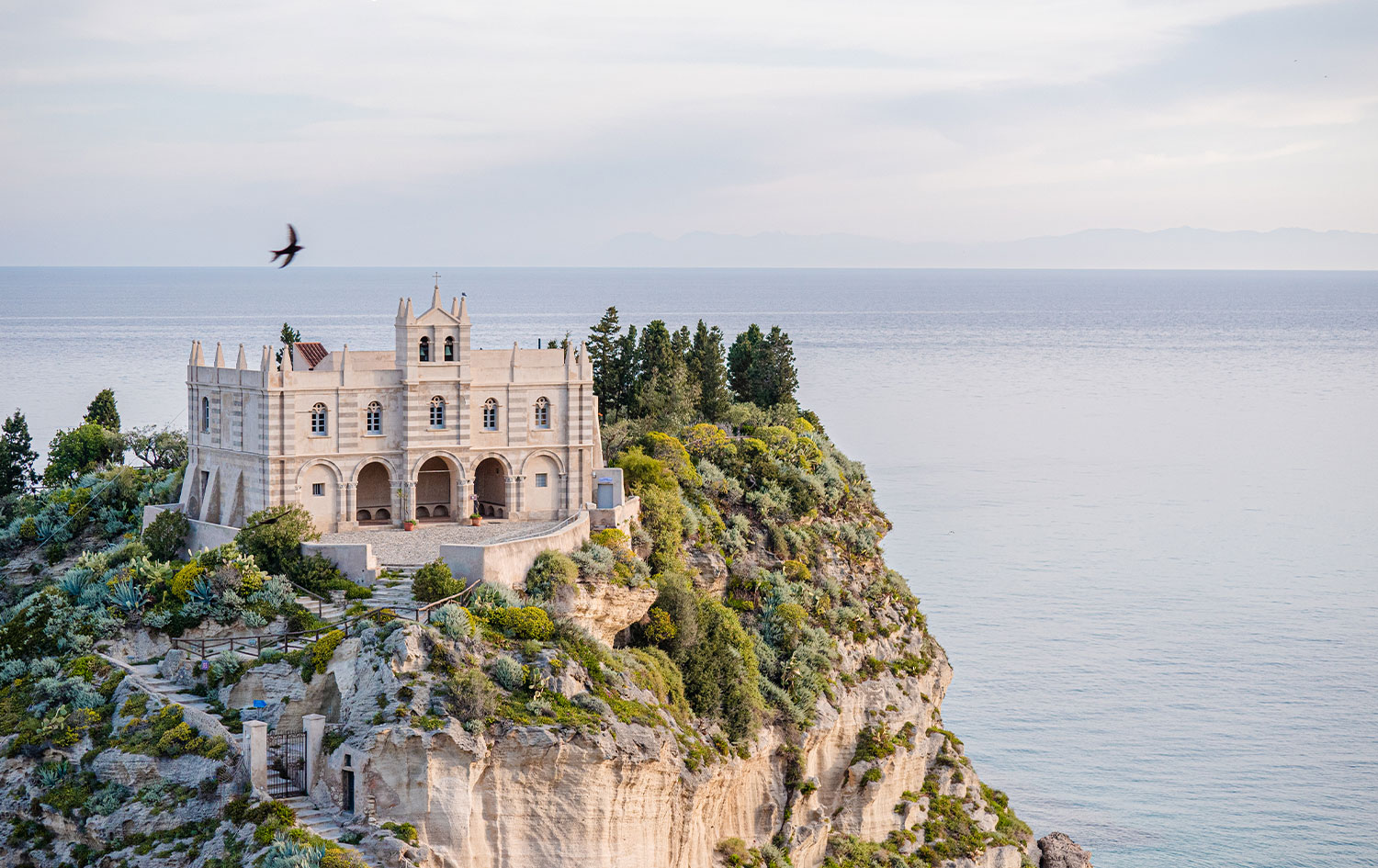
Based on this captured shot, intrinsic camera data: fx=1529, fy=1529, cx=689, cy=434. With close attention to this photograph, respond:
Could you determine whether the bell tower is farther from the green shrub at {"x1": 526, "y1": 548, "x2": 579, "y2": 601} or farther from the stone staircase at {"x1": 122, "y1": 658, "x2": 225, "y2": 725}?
the stone staircase at {"x1": 122, "y1": 658, "x2": 225, "y2": 725}

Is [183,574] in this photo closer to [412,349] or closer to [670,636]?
[412,349]

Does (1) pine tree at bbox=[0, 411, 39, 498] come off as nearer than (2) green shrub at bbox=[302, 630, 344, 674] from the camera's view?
No

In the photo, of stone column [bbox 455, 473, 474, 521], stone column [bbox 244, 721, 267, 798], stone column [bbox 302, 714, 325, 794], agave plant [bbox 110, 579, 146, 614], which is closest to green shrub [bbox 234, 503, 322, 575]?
agave plant [bbox 110, 579, 146, 614]

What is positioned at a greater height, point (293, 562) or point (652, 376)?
point (652, 376)

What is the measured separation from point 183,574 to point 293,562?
3802 mm

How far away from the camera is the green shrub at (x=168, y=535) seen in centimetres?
5981

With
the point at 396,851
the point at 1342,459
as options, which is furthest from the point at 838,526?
the point at 1342,459

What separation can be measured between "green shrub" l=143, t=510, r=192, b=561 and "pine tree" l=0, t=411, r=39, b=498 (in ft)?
90.0

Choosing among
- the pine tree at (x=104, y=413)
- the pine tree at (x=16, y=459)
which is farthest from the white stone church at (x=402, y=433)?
the pine tree at (x=16, y=459)

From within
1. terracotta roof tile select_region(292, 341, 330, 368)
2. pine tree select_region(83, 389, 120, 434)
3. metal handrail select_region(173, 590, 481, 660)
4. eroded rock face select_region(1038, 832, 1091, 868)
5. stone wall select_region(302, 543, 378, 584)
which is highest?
terracotta roof tile select_region(292, 341, 330, 368)

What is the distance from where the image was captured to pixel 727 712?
60688 millimetres

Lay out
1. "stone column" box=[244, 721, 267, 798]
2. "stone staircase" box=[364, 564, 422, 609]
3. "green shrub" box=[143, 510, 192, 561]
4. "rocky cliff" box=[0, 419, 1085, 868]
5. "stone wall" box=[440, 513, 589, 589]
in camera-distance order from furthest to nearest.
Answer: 1. "green shrub" box=[143, 510, 192, 561]
2. "stone wall" box=[440, 513, 589, 589]
3. "stone staircase" box=[364, 564, 422, 609]
4. "rocky cliff" box=[0, 419, 1085, 868]
5. "stone column" box=[244, 721, 267, 798]

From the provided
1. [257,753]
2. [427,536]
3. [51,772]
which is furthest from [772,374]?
[51,772]

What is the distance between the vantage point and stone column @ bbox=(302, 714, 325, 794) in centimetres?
4641
